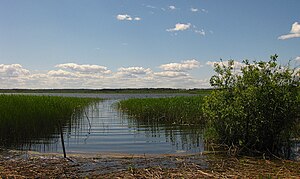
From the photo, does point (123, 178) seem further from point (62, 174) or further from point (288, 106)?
point (288, 106)


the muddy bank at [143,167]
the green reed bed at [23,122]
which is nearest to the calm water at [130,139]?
the green reed bed at [23,122]

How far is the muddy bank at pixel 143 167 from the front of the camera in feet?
26.4

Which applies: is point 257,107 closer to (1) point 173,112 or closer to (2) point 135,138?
(2) point 135,138

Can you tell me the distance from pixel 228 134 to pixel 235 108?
3.81 feet

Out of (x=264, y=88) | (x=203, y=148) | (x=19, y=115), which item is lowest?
(x=203, y=148)

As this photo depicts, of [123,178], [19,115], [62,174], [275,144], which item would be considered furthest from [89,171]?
[19,115]

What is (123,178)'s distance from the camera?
7.83m

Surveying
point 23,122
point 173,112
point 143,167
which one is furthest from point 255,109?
point 173,112

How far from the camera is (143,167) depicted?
9.29 m

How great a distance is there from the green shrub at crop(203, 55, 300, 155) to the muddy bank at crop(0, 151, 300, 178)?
1139 millimetres

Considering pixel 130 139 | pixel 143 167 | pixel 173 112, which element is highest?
pixel 173 112

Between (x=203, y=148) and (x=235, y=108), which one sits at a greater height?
(x=235, y=108)

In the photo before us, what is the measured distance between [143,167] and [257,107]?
4.33 meters

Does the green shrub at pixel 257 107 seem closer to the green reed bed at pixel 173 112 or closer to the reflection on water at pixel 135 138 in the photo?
the reflection on water at pixel 135 138
